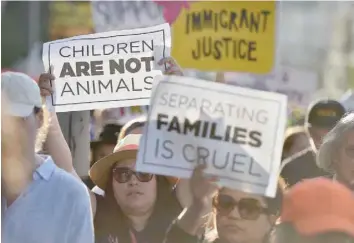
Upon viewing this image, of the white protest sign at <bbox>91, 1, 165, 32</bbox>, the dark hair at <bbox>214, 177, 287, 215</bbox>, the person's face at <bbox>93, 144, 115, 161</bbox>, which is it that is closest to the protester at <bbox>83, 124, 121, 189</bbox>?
the person's face at <bbox>93, 144, 115, 161</bbox>

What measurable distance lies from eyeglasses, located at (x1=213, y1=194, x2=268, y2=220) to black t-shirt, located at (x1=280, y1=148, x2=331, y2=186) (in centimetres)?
51

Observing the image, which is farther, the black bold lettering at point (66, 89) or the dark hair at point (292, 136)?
the dark hair at point (292, 136)

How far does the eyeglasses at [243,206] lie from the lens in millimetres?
3166

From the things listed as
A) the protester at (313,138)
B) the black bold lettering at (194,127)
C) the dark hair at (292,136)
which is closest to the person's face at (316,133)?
the protester at (313,138)

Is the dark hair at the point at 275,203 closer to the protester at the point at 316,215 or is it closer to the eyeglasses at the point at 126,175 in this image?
the protester at the point at 316,215

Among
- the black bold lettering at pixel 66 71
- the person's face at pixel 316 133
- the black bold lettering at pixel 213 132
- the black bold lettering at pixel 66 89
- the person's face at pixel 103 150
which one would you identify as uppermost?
the black bold lettering at pixel 66 71

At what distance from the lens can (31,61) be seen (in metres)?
11.4

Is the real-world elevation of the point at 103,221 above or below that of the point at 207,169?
below

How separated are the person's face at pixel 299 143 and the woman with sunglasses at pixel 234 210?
4.63 ft

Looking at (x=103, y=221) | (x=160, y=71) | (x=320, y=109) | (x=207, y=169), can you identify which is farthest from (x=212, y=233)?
(x=320, y=109)

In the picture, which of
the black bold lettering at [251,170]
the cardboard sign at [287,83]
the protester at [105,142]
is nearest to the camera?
the black bold lettering at [251,170]

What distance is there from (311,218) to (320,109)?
5.64 feet

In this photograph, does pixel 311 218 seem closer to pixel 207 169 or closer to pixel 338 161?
pixel 207 169

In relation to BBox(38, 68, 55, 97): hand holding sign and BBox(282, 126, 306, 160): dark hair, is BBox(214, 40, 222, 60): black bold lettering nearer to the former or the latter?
BBox(282, 126, 306, 160): dark hair
